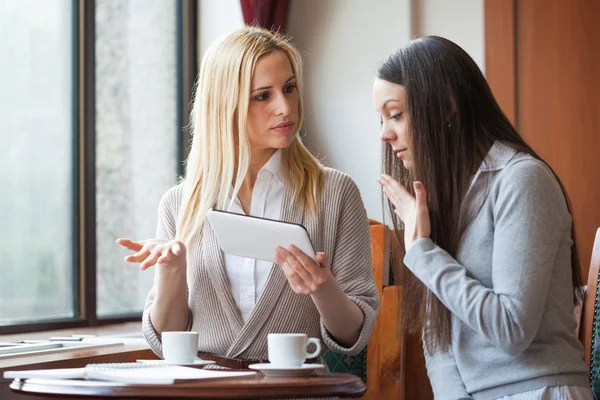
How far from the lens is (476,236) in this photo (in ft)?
5.32

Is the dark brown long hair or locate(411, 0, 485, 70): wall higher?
locate(411, 0, 485, 70): wall

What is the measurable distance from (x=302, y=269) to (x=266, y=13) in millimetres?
2043

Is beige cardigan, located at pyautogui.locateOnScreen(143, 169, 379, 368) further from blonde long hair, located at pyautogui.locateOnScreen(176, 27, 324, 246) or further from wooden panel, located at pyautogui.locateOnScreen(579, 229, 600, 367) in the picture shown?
wooden panel, located at pyautogui.locateOnScreen(579, 229, 600, 367)

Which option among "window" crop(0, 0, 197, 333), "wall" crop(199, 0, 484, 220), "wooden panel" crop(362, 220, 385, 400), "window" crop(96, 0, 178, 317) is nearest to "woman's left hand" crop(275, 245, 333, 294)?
"wooden panel" crop(362, 220, 385, 400)

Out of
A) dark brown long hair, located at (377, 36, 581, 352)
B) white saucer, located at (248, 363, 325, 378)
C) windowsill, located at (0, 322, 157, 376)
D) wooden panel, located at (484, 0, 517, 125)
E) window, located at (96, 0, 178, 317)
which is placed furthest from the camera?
wooden panel, located at (484, 0, 517, 125)

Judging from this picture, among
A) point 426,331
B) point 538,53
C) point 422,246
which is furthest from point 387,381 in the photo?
point 538,53

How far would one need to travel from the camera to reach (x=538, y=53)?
3.49 m

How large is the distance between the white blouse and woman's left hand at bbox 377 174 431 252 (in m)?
0.47

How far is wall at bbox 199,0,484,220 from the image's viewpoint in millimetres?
3387

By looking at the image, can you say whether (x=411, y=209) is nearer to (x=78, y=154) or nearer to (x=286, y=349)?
(x=286, y=349)

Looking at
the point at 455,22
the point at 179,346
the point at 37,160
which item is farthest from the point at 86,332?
the point at 455,22

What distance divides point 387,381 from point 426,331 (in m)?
1.08

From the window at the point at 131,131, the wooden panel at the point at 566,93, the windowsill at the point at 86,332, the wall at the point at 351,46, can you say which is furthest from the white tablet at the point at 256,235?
the wooden panel at the point at 566,93

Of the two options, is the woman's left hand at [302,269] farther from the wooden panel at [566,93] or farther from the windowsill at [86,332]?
the wooden panel at [566,93]
